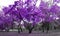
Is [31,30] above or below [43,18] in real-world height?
below

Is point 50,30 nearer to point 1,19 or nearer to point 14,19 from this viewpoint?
point 14,19

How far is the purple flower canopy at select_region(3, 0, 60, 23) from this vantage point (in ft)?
11.6

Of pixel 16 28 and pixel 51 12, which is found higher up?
pixel 51 12

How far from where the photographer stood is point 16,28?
3535 millimetres

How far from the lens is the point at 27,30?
11.6 feet

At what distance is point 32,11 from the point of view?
3566 millimetres

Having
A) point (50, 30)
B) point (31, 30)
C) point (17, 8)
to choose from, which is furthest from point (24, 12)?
point (50, 30)

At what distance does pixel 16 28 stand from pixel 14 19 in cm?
18

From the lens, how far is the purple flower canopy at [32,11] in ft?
11.6

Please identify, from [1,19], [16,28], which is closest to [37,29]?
[16,28]

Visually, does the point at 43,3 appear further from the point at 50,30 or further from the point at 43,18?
the point at 50,30

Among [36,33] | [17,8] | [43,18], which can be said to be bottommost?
[36,33]

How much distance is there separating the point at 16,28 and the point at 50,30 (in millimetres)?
675

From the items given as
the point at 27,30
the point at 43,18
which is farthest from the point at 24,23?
the point at 43,18
